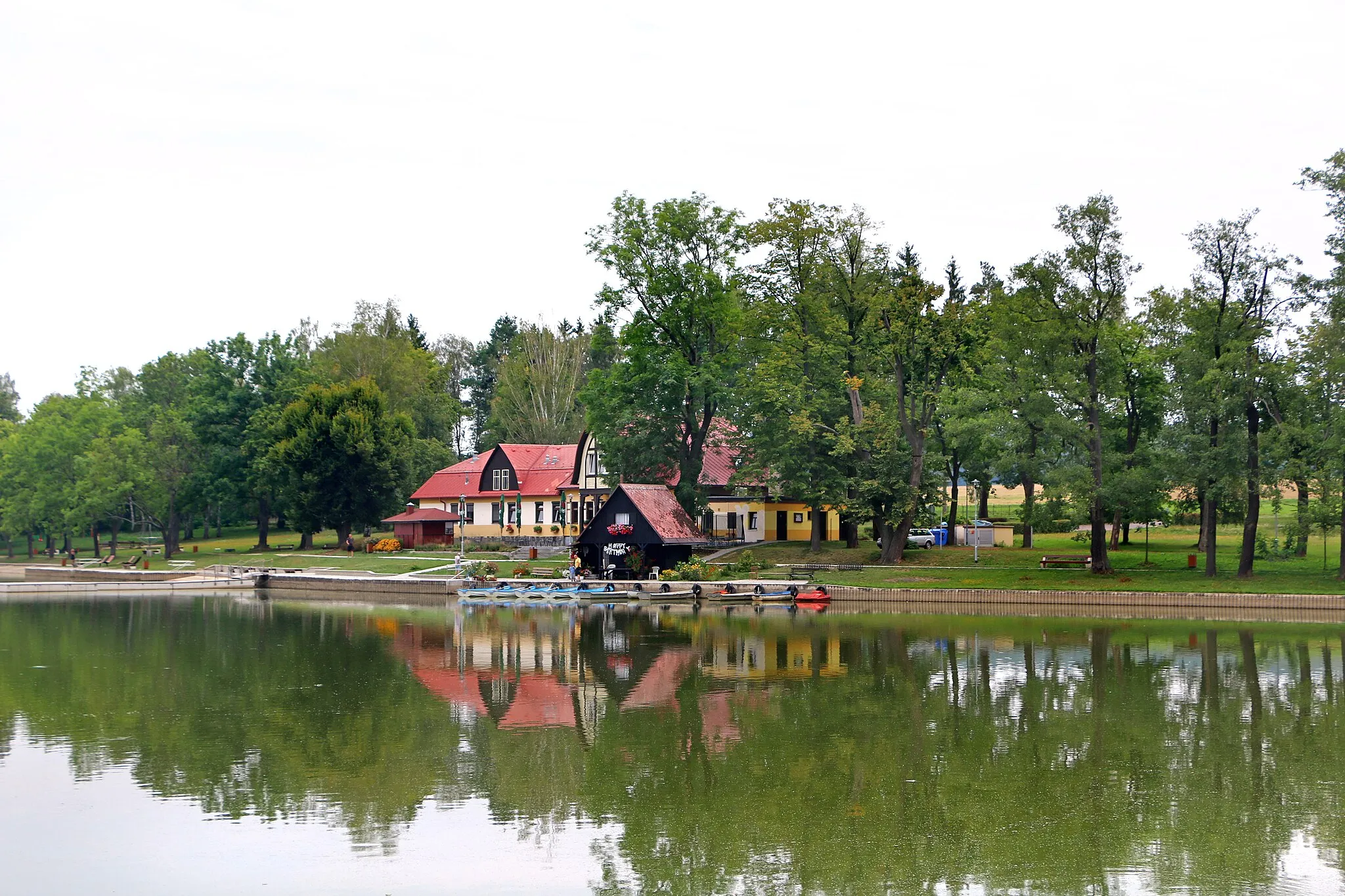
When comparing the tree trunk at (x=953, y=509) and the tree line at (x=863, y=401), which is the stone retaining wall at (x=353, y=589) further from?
the tree trunk at (x=953, y=509)

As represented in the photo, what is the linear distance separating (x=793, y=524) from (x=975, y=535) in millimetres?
16642

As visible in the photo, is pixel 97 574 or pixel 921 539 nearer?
pixel 921 539

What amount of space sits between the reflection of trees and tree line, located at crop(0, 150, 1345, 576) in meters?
27.8

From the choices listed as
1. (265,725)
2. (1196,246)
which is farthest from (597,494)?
(265,725)

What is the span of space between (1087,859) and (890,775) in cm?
463

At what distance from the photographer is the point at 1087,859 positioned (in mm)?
14070

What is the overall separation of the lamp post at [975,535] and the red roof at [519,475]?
26.2 metres

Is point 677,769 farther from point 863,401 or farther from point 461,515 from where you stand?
point 461,515

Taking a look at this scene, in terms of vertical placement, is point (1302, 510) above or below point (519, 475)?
below

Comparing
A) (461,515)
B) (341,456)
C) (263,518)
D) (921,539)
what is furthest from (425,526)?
(921,539)

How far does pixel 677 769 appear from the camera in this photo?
1889cm

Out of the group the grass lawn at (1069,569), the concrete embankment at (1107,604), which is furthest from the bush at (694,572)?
the concrete embankment at (1107,604)

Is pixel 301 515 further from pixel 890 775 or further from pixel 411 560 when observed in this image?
pixel 890 775

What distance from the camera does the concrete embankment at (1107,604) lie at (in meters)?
44.3
